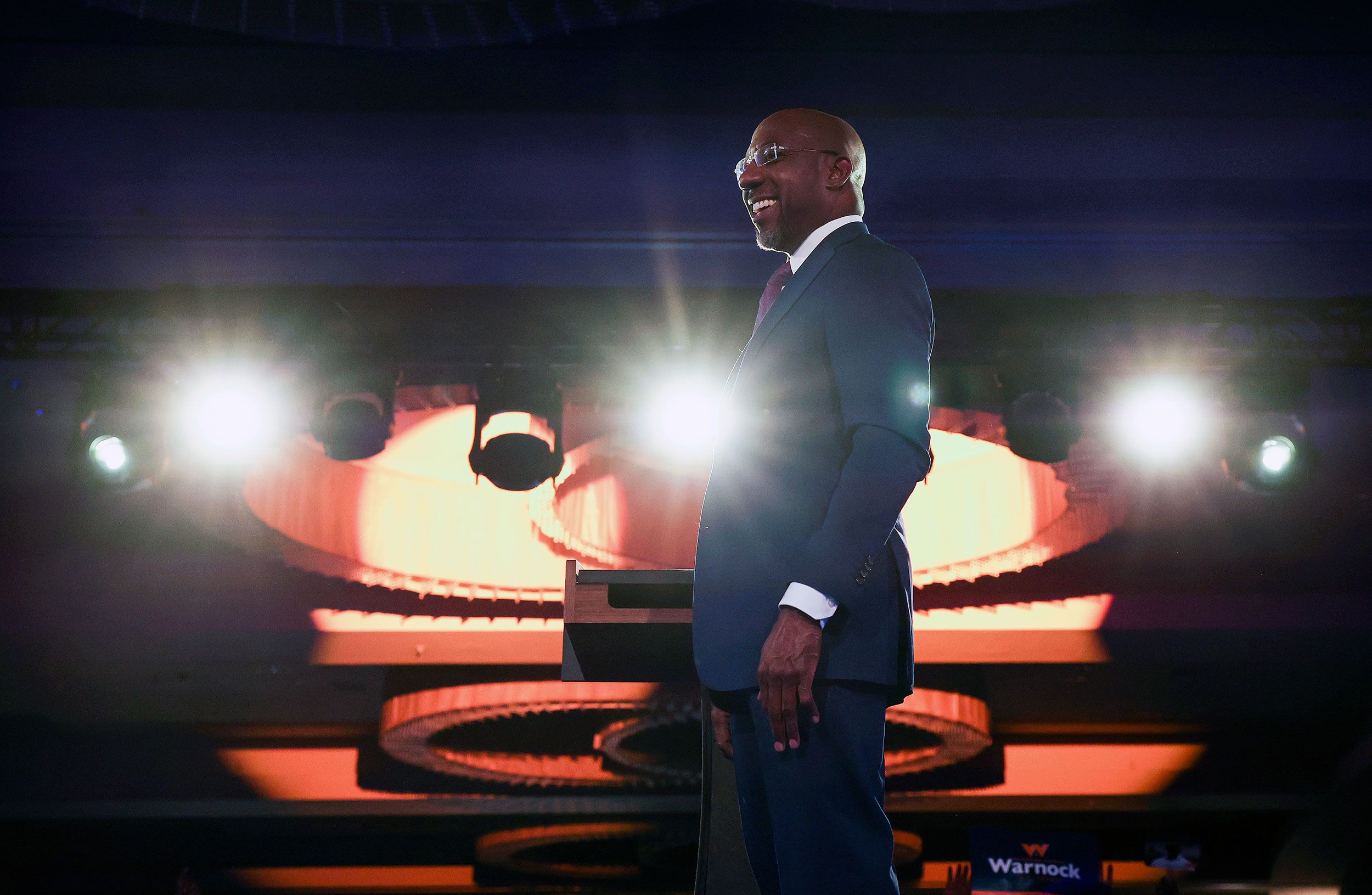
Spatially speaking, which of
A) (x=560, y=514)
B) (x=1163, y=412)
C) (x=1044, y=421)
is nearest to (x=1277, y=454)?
(x=1163, y=412)

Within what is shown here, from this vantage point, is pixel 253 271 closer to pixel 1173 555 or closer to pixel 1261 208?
pixel 1261 208

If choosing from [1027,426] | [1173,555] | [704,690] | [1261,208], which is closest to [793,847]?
[704,690]

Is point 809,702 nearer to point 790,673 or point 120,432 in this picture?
point 790,673

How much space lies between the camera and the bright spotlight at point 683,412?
432 cm

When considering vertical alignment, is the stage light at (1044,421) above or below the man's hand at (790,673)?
above

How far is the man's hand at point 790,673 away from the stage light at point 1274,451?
4302mm

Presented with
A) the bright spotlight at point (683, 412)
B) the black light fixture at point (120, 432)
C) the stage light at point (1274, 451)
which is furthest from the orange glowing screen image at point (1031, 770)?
the bright spotlight at point (683, 412)

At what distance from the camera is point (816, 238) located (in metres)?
1.33

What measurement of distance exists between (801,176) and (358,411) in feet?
11.3

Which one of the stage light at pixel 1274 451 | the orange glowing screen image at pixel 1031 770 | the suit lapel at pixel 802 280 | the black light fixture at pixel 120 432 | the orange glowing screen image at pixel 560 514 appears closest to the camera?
the suit lapel at pixel 802 280

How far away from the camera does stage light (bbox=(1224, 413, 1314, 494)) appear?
4.74 m

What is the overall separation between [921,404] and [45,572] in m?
7.00

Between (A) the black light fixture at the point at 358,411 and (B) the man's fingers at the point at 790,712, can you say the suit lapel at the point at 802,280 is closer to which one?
(B) the man's fingers at the point at 790,712

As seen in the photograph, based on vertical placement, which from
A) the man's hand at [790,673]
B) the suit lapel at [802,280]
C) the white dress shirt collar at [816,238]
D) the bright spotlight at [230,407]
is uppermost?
the bright spotlight at [230,407]
